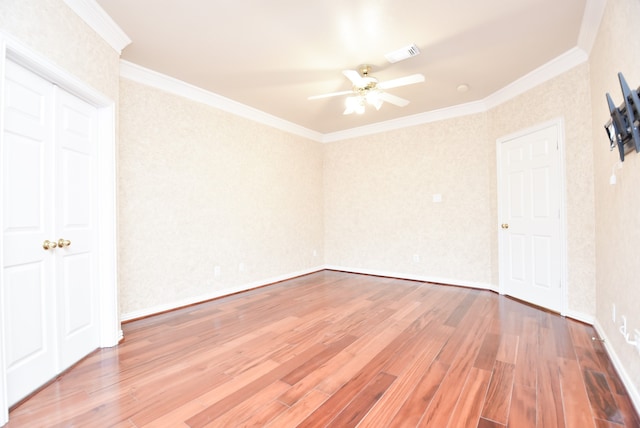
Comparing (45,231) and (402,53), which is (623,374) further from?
(45,231)

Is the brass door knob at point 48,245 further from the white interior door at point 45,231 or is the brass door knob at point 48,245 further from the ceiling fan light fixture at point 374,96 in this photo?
the ceiling fan light fixture at point 374,96

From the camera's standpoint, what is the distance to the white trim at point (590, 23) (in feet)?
7.07

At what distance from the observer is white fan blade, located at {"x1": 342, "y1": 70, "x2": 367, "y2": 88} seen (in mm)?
2666

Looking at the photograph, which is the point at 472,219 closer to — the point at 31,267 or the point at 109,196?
the point at 109,196

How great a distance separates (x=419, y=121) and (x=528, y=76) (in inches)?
61.9

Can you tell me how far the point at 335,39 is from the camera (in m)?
2.60

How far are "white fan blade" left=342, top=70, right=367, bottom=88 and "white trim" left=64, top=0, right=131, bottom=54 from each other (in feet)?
6.51

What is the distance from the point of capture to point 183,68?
3.09 metres

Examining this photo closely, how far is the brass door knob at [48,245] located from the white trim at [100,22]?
1.65m

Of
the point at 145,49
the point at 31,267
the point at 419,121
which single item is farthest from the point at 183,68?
the point at 419,121

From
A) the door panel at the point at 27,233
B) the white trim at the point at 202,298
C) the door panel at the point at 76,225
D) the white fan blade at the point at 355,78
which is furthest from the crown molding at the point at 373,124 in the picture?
the white trim at the point at 202,298

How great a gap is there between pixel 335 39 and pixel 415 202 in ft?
9.70

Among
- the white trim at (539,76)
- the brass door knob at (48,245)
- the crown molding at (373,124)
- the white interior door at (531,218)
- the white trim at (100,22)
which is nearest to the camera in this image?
the brass door knob at (48,245)

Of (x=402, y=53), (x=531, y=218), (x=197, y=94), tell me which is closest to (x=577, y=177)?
(x=531, y=218)
